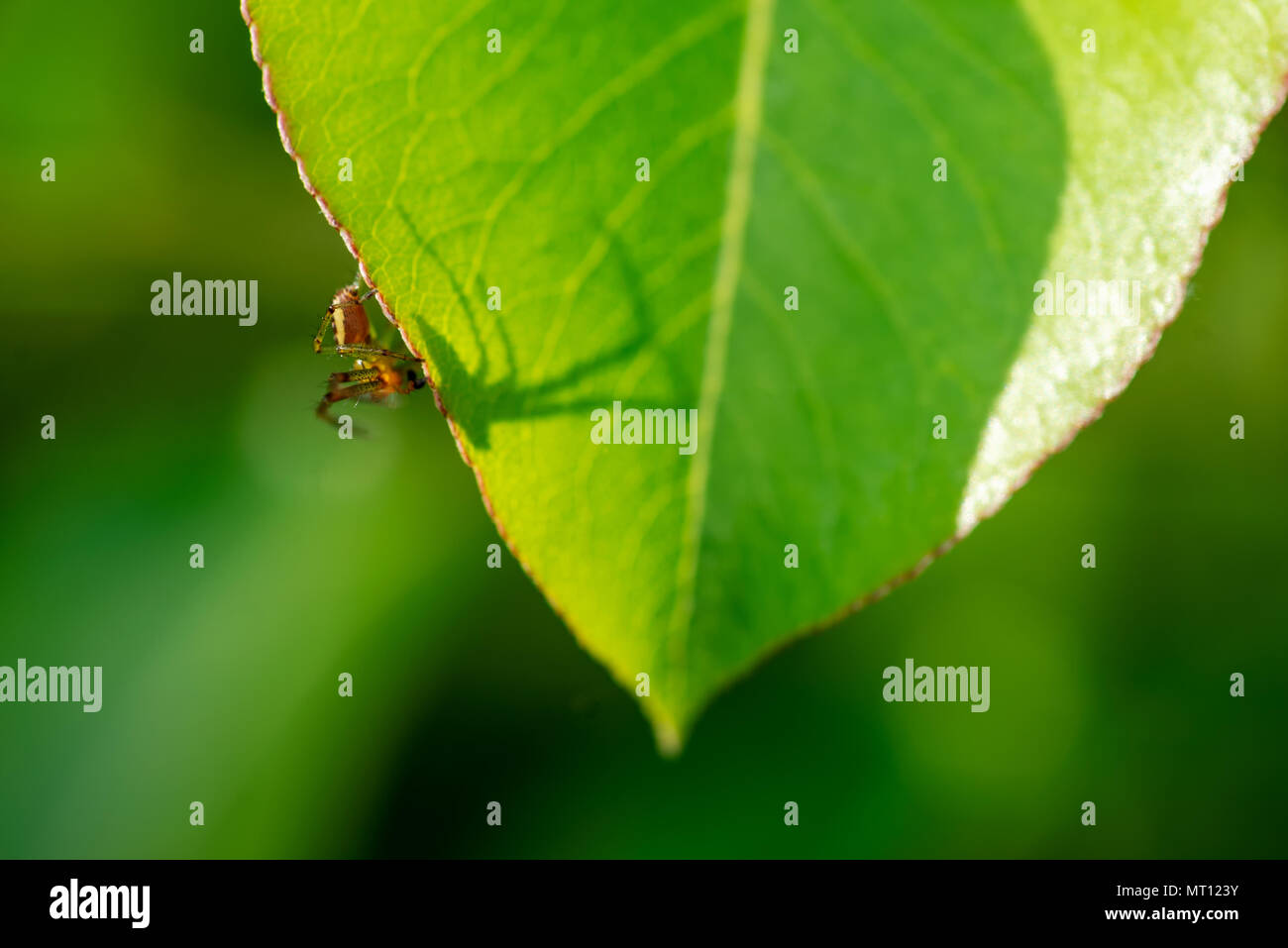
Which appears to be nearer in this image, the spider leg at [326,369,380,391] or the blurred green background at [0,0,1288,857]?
the spider leg at [326,369,380,391]

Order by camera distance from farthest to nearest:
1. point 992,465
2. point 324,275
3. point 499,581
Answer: point 499,581, point 324,275, point 992,465

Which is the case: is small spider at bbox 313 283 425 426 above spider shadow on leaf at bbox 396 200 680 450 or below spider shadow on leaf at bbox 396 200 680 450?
above

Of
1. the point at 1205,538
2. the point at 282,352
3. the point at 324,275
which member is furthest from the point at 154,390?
the point at 1205,538

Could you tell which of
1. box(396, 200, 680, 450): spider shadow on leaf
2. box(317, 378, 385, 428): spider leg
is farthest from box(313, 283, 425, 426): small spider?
box(396, 200, 680, 450): spider shadow on leaf

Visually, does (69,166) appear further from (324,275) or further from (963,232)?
(963,232)

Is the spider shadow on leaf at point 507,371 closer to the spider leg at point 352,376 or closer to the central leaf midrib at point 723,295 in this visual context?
the central leaf midrib at point 723,295

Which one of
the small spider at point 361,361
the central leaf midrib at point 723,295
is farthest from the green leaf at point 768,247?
the small spider at point 361,361

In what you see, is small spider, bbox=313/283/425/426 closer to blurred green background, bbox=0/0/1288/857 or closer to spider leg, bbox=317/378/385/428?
spider leg, bbox=317/378/385/428

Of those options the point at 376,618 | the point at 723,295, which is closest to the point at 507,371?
the point at 723,295
